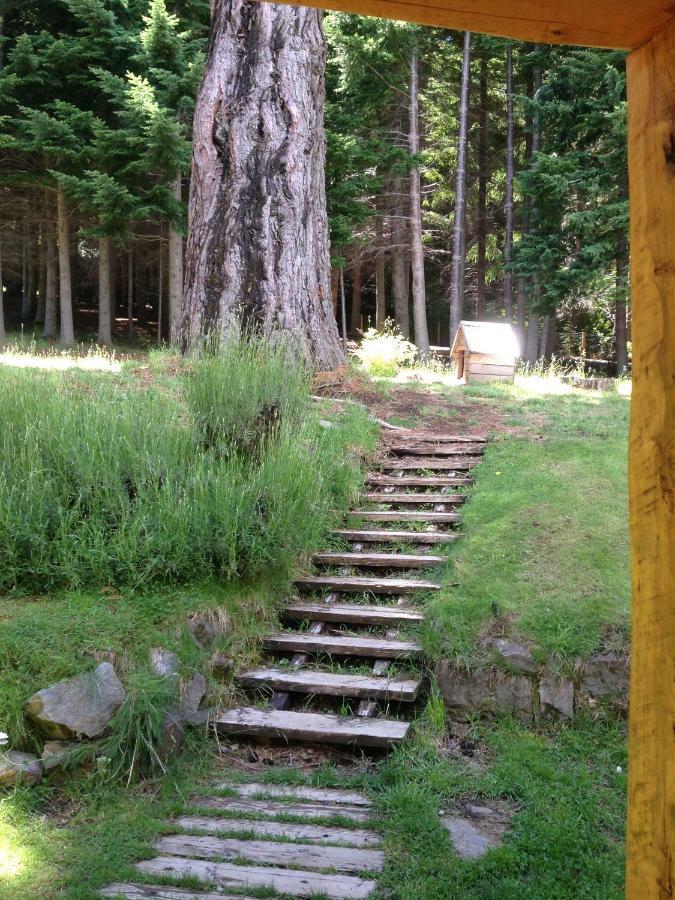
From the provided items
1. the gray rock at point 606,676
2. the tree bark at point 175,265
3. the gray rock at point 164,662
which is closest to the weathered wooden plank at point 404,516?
the gray rock at point 606,676

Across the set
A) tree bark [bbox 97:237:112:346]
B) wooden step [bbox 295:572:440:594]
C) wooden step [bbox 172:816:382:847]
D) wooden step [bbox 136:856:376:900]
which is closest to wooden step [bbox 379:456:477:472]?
wooden step [bbox 295:572:440:594]

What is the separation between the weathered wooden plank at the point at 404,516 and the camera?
19.0 ft

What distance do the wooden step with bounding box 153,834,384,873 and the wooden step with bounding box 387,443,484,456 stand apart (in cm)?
456

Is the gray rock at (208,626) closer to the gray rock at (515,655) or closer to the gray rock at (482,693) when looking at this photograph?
the gray rock at (482,693)

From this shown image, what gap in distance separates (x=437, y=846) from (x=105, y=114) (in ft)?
64.7

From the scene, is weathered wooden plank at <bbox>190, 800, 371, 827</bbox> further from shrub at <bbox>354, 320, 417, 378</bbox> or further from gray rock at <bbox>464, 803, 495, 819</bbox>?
shrub at <bbox>354, 320, 417, 378</bbox>

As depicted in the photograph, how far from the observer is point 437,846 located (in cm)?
292

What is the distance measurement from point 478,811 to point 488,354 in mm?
8995

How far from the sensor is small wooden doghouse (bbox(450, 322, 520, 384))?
37.6 ft

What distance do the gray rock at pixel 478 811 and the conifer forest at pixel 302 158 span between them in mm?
5879

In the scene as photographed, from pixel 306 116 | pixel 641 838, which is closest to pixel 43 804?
pixel 641 838

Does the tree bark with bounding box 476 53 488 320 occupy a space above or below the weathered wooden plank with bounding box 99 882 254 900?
above

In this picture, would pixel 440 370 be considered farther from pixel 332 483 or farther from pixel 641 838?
pixel 641 838

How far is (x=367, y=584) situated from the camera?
5020mm
